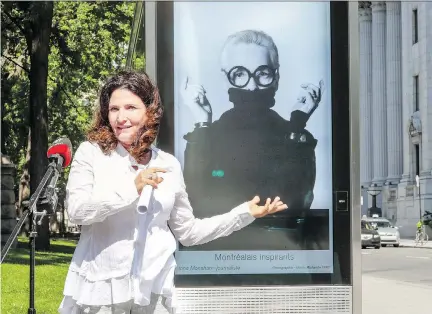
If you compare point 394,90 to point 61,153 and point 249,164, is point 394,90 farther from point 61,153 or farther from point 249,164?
point 61,153

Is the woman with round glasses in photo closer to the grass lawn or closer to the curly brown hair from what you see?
the curly brown hair

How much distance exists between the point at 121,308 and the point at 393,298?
1133cm

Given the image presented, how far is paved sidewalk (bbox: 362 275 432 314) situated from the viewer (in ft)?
40.3

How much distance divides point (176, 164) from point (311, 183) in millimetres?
3974

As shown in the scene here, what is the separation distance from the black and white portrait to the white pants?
399cm

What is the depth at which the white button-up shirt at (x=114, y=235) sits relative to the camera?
3.40 metres

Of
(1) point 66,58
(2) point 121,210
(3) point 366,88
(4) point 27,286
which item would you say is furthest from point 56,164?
(3) point 366,88

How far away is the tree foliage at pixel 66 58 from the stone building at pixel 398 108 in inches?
1160

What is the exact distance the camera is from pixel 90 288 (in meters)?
3.46

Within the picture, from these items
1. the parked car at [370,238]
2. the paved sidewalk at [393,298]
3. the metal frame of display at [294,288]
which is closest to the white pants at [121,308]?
the metal frame of display at [294,288]

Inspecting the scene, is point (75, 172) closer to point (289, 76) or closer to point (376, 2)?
point (289, 76)

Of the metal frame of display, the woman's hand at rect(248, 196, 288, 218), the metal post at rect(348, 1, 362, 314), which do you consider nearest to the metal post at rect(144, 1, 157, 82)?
the metal frame of display

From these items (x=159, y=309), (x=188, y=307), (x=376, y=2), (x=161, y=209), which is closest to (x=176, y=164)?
(x=161, y=209)

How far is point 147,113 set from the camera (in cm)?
353
